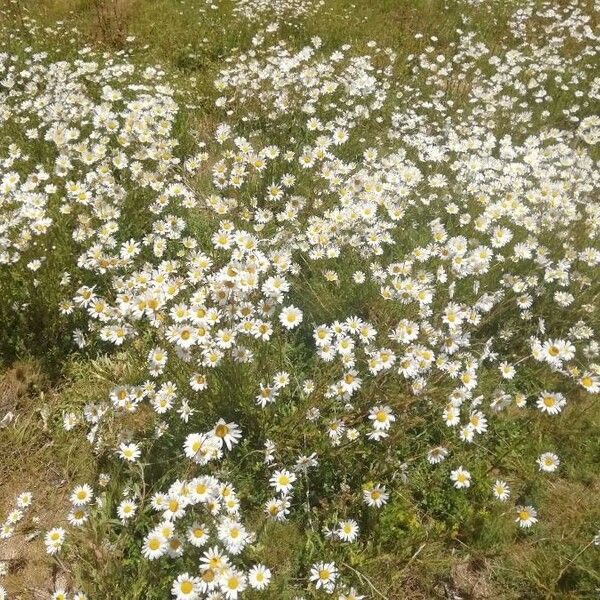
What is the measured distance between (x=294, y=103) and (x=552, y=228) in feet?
9.48

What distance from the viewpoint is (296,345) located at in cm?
366

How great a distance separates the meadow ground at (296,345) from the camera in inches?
109

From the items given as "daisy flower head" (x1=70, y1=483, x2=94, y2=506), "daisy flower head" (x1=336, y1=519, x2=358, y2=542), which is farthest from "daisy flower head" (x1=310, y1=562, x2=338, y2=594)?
"daisy flower head" (x1=70, y1=483, x2=94, y2=506)

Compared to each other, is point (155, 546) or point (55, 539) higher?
point (155, 546)

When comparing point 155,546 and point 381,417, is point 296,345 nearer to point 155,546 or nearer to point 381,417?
point 381,417

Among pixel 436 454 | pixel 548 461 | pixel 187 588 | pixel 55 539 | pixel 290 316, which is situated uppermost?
pixel 290 316

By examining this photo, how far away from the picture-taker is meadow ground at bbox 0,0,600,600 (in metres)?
2.77

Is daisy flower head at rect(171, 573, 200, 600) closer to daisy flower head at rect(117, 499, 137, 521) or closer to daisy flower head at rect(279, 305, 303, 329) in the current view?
daisy flower head at rect(117, 499, 137, 521)

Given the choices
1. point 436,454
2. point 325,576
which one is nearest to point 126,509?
point 325,576

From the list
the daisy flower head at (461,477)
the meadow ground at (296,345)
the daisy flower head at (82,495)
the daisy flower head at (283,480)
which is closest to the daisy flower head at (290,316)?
the meadow ground at (296,345)

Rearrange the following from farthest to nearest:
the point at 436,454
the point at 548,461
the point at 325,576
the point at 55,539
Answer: the point at 548,461
the point at 436,454
the point at 55,539
the point at 325,576

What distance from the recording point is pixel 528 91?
20.6ft

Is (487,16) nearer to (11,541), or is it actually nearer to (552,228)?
(552,228)

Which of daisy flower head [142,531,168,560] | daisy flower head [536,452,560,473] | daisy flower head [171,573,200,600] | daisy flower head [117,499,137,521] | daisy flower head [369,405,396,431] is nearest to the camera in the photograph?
daisy flower head [171,573,200,600]
